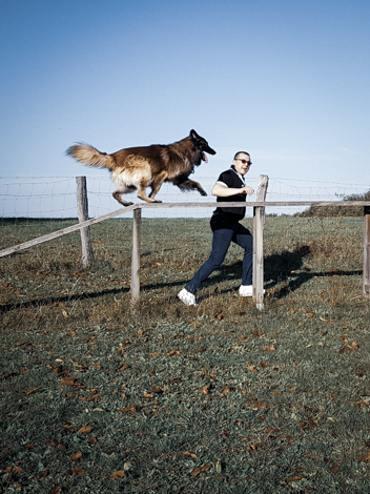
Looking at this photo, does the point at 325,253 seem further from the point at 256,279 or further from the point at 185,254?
the point at 256,279

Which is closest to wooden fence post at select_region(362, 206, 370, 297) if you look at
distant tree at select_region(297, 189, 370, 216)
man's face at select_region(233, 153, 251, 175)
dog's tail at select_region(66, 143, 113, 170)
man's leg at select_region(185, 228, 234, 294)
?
man's face at select_region(233, 153, 251, 175)

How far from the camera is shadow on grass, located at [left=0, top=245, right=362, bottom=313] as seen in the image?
28.5ft

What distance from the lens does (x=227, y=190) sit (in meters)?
7.74

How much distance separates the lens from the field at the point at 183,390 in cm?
351

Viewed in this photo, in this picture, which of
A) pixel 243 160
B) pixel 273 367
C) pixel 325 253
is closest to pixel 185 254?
pixel 325 253

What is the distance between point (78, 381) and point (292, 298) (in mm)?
4662

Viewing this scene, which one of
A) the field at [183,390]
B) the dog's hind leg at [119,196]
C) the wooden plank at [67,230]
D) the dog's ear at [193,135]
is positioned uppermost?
the dog's ear at [193,135]

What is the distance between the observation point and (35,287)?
9.76m

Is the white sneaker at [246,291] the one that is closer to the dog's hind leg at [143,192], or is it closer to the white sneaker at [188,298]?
the white sneaker at [188,298]

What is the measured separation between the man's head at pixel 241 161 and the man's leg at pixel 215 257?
0.98 m

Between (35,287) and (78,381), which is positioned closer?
(78,381)

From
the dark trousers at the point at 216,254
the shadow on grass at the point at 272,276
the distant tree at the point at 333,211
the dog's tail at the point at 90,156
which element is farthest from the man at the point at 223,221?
the distant tree at the point at 333,211

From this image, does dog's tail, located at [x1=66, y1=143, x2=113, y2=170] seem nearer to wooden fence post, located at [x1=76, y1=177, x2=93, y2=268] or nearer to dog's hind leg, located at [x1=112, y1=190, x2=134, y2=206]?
dog's hind leg, located at [x1=112, y1=190, x2=134, y2=206]

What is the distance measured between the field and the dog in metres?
1.85
